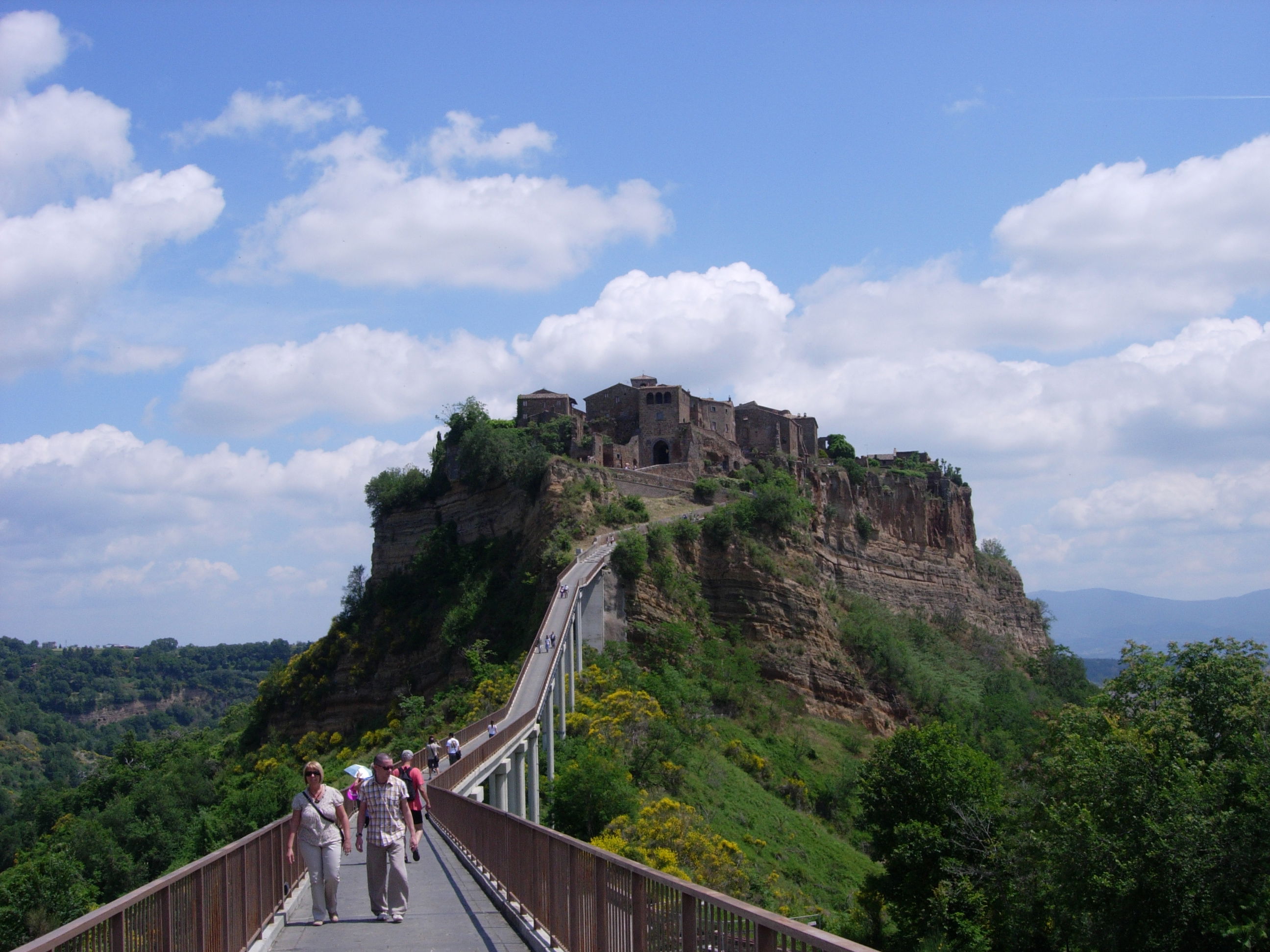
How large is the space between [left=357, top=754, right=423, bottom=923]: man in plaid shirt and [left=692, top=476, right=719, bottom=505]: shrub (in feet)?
180

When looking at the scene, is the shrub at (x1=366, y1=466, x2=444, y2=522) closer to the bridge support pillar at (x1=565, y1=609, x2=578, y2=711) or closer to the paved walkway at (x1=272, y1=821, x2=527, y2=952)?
the bridge support pillar at (x1=565, y1=609, x2=578, y2=711)

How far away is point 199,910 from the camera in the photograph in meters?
10.0

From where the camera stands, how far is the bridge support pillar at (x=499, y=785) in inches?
1330

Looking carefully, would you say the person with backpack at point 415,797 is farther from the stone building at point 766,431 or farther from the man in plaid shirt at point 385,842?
the stone building at point 766,431

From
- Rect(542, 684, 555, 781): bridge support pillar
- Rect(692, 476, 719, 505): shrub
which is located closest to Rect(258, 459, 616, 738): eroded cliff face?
Rect(692, 476, 719, 505): shrub

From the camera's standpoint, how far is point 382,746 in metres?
51.6

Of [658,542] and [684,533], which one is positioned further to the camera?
[684,533]

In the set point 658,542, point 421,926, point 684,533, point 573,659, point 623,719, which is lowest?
point 623,719

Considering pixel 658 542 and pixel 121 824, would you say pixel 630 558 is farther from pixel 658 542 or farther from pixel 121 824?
pixel 121 824

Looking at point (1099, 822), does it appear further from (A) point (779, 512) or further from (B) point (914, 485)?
(B) point (914, 485)

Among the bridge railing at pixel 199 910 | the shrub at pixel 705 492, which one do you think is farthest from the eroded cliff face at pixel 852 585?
the bridge railing at pixel 199 910

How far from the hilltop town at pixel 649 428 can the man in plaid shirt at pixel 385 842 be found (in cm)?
5562

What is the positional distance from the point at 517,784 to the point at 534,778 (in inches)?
58.0

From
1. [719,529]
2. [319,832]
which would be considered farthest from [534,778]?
[319,832]
